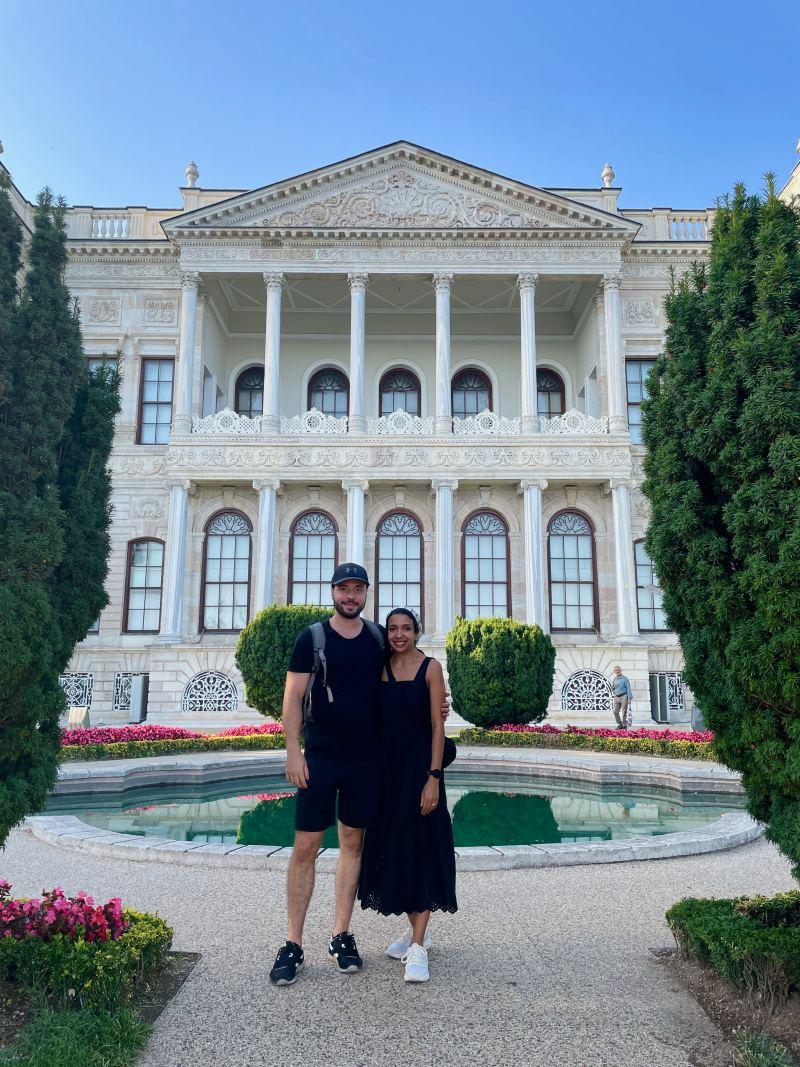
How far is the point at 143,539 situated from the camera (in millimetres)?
22969

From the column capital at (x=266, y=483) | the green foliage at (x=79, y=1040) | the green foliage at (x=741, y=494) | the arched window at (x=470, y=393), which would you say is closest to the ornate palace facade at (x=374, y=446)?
the column capital at (x=266, y=483)

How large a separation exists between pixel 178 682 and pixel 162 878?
15386 millimetres

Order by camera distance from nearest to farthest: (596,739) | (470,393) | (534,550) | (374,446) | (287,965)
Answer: (287,965) < (596,739) < (534,550) < (374,446) < (470,393)

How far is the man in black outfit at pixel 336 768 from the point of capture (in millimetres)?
4102

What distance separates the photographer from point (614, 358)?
2305 cm

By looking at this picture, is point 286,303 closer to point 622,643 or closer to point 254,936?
point 622,643

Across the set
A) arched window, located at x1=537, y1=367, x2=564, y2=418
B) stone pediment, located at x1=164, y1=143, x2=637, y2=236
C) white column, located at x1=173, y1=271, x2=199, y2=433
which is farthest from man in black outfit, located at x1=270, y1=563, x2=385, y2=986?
arched window, located at x1=537, y1=367, x2=564, y2=418

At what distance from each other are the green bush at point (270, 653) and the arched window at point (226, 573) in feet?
27.5

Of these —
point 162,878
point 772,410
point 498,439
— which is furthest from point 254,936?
point 498,439

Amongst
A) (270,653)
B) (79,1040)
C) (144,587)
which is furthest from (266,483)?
(79,1040)

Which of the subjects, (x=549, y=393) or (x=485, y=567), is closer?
(x=485, y=567)

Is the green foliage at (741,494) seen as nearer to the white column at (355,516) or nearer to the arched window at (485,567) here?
the white column at (355,516)

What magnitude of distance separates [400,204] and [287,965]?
22.8 metres

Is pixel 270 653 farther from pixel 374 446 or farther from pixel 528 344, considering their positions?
pixel 528 344
